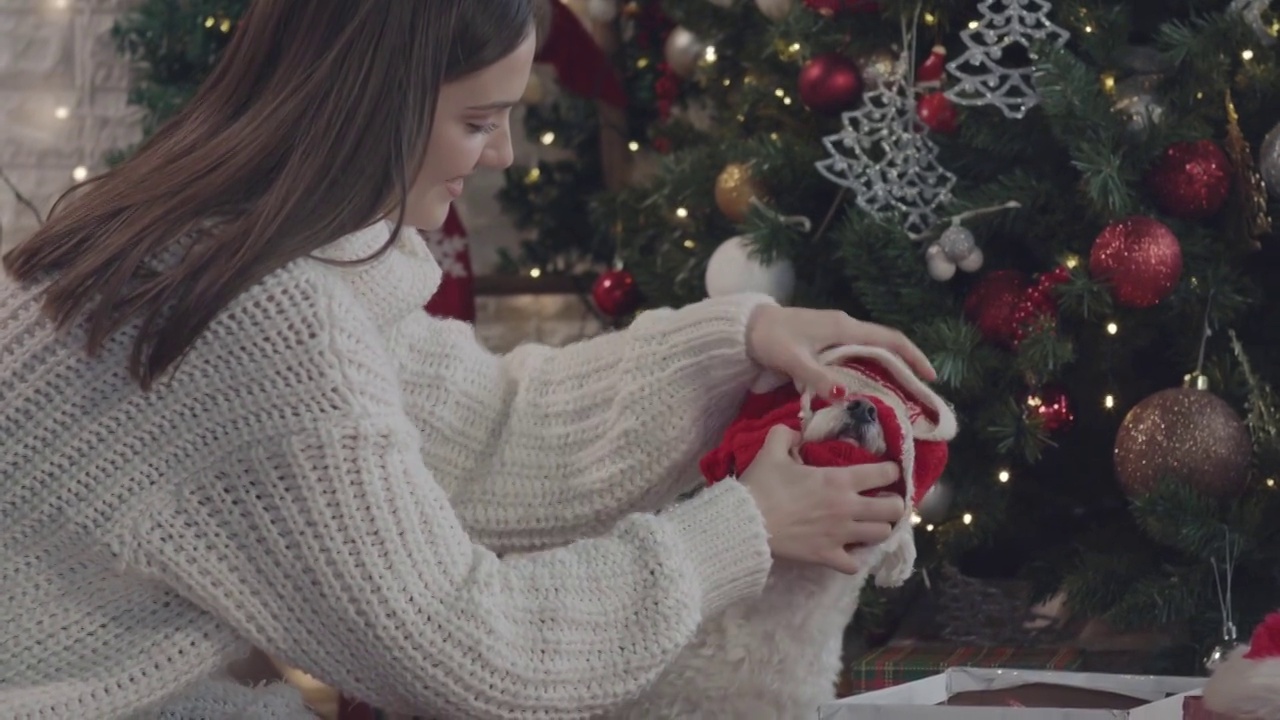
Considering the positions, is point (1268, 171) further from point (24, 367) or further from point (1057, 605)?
point (24, 367)

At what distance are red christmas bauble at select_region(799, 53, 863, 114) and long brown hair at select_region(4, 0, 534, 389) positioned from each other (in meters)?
0.86

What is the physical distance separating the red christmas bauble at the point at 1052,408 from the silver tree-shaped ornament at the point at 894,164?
0.78 feet

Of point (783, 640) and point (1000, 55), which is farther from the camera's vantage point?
point (1000, 55)

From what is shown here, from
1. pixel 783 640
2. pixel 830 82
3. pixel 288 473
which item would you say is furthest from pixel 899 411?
pixel 830 82

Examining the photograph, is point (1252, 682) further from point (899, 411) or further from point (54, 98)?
point (54, 98)

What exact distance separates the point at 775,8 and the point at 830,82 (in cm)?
18

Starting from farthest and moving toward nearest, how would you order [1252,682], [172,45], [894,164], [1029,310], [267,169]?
[172,45]
[894,164]
[1029,310]
[267,169]
[1252,682]

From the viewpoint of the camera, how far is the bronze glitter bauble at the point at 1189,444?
1.59m

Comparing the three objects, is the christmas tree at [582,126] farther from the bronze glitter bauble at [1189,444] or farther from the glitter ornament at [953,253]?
the bronze glitter bauble at [1189,444]

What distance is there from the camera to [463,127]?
1080 mm

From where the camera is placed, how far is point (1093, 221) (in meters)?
1.72

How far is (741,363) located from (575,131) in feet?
5.61

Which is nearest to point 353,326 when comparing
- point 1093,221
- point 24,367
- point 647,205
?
point 24,367

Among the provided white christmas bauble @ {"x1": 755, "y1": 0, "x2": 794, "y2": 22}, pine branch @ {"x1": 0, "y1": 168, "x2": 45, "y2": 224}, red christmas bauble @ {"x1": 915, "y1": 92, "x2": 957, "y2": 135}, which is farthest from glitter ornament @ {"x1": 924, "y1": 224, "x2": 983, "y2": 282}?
pine branch @ {"x1": 0, "y1": 168, "x2": 45, "y2": 224}
